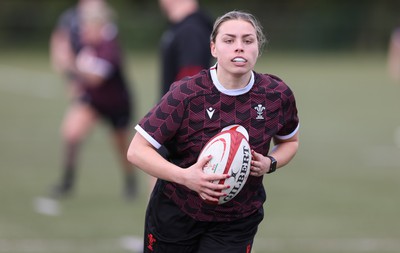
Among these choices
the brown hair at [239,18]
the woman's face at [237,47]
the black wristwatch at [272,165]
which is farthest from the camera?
the black wristwatch at [272,165]

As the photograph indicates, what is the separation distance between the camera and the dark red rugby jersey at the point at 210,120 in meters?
5.16

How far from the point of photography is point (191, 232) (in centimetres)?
544

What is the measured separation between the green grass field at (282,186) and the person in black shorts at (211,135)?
10.5ft

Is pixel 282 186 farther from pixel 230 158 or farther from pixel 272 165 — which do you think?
pixel 230 158

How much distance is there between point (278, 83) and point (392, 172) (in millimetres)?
8013

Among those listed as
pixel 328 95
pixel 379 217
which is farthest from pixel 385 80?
pixel 379 217

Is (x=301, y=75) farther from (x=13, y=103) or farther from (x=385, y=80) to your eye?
(x=13, y=103)

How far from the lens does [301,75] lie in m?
30.8

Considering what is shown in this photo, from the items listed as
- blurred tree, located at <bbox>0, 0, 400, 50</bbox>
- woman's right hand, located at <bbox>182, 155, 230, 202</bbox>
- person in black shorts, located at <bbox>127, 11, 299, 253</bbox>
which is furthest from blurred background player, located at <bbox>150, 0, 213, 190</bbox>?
blurred tree, located at <bbox>0, 0, 400, 50</bbox>

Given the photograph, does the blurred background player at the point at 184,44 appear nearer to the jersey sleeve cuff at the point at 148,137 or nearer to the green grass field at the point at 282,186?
the green grass field at the point at 282,186

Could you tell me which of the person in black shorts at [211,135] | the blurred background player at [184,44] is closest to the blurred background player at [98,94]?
the blurred background player at [184,44]

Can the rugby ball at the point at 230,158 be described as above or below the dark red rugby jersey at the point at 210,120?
below

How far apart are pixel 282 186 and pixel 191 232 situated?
Answer: 263 inches

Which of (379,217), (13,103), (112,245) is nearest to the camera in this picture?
(112,245)
